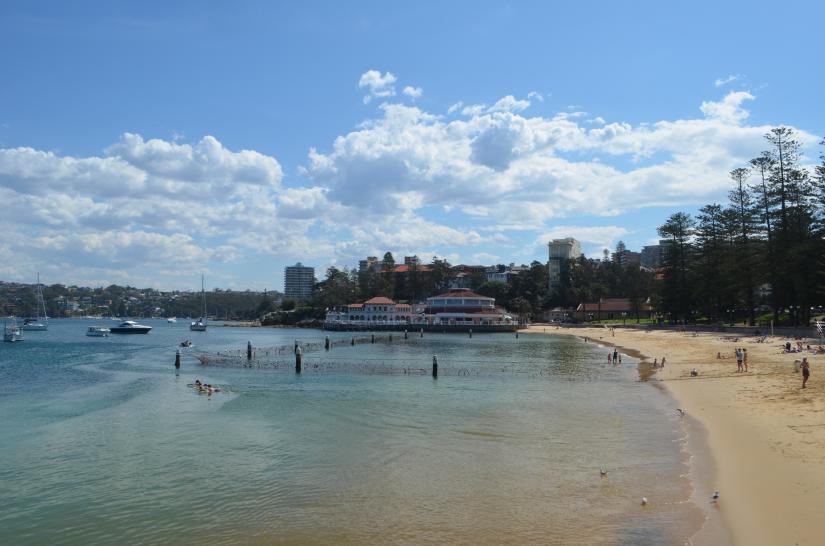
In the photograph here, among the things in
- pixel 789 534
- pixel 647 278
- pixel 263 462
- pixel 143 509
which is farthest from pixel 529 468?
pixel 647 278

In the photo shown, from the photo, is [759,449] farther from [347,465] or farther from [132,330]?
[132,330]

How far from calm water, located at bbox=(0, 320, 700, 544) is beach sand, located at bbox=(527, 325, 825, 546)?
761mm

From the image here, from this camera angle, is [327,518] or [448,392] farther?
[448,392]

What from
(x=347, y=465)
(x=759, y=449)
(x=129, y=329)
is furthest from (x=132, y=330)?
(x=759, y=449)

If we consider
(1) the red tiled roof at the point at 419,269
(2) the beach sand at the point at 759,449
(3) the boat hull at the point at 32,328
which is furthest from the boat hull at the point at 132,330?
(2) the beach sand at the point at 759,449

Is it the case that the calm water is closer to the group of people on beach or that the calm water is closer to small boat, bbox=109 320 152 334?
the group of people on beach

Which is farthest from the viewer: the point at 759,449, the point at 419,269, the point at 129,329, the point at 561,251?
the point at 561,251

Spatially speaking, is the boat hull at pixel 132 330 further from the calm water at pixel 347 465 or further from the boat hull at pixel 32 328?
the calm water at pixel 347 465

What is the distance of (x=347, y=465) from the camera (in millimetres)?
16016

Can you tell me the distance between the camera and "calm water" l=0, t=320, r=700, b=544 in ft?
37.8

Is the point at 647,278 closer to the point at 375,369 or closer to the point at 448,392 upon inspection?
the point at 375,369

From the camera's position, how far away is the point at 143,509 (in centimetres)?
1299

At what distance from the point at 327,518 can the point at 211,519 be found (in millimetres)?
2472

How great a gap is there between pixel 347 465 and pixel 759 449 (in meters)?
10.8
